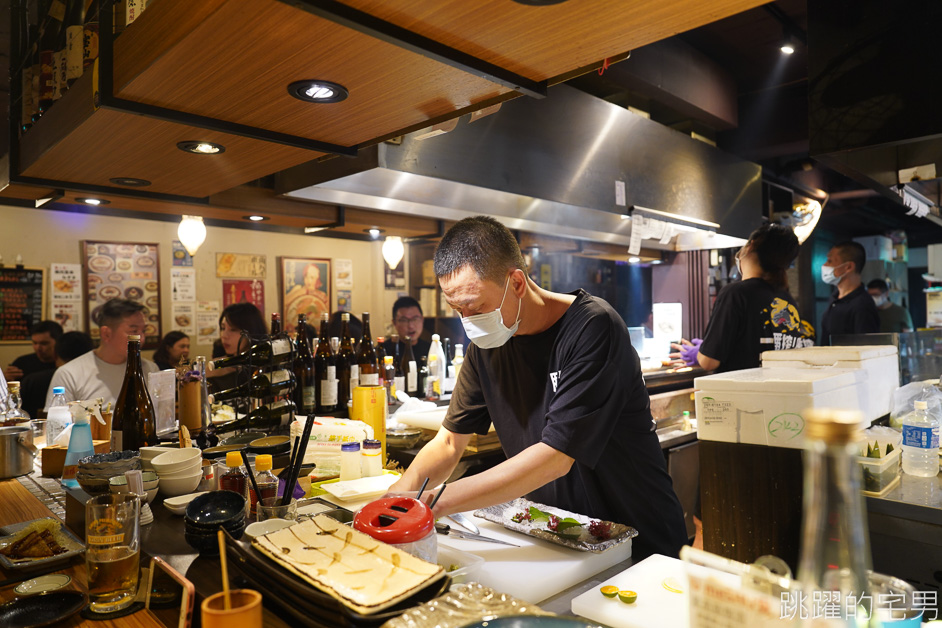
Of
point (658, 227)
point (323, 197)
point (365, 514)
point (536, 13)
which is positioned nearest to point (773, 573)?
point (365, 514)

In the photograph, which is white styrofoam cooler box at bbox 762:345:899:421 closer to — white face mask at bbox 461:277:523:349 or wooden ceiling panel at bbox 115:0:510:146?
white face mask at bbox 461:277:523:349

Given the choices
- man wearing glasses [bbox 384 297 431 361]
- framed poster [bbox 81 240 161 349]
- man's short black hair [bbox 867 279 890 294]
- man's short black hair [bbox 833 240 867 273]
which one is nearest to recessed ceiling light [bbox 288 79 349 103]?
man wearing glasses [bbox 384 297 431 361]

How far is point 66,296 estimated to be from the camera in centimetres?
500

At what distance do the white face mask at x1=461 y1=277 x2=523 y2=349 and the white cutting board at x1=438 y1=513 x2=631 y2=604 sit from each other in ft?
2.17

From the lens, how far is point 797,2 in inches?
148

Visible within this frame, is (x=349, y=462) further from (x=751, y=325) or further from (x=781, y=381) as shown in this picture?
(x=751, y=325)

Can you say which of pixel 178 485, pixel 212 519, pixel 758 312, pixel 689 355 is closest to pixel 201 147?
pixel 178 485

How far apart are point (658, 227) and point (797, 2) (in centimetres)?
167

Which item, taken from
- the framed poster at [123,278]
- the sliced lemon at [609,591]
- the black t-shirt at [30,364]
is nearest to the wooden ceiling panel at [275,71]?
the sliced lemon at [609,591]

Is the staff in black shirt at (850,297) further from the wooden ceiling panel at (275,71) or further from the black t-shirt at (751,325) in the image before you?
the wooden ceiling panel at (275,71)

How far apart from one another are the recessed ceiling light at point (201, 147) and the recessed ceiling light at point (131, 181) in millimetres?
567

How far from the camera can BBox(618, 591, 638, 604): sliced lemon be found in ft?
3.53

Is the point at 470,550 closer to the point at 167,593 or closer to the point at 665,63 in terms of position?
the point at 167,593

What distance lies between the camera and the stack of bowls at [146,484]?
4.78 ft
